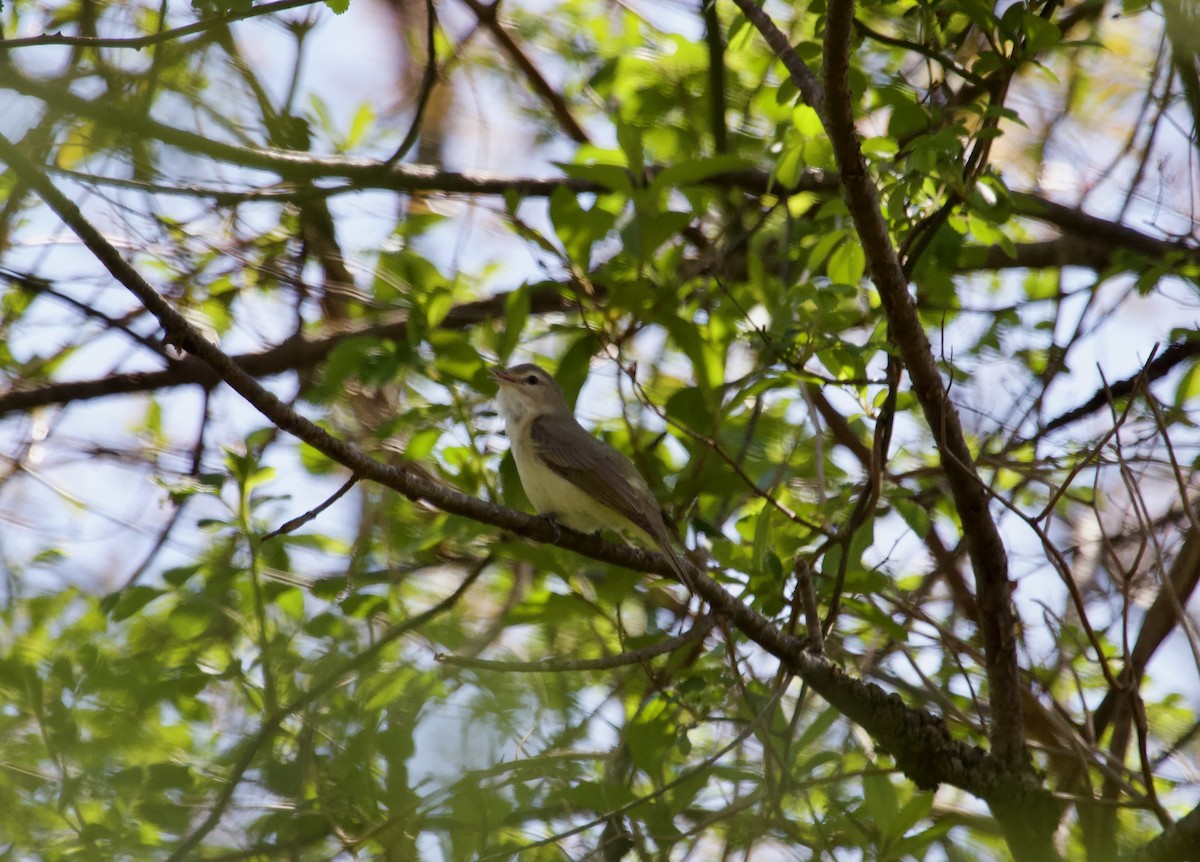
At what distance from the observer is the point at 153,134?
3.96 metres

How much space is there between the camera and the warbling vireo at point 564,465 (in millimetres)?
5230

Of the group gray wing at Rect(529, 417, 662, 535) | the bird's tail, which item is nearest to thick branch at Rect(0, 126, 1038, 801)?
the bird's tail

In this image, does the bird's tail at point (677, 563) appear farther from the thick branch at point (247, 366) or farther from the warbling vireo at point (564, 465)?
the thick branch at point (247, 366)

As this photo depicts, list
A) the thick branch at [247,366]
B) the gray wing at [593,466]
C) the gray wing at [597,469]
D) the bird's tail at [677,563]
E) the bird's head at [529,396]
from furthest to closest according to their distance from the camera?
the thick branch at [247,366], the bird's head at [529,396], the gray wing at [593,466], the gray wing at [597,469], the bird's tail at [677,563]

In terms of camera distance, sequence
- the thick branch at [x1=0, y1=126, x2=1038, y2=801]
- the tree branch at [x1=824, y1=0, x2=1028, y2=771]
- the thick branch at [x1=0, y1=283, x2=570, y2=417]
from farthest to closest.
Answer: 1. the thick branch at [x1=0, y1=283, x2=570, y2=417]
2. the thick branch at [x1=0, y1=126, x2=1038, y2=801]
3. the tree branch at [x1=824, y1=0, x2=1028, y2=771]

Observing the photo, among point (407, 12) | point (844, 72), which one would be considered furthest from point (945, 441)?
point (407, 12)

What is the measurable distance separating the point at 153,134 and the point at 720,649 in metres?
2.70

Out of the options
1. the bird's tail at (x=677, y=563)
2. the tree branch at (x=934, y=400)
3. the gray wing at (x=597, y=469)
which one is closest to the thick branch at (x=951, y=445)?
the tree branch at (x=934, y=400)

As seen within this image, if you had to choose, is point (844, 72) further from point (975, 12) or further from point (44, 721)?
point (44, 721)

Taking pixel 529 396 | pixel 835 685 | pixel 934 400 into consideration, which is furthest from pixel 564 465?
pixel 934 400

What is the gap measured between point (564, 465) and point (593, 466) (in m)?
0.16

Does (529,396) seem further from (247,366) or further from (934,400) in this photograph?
(934,400)

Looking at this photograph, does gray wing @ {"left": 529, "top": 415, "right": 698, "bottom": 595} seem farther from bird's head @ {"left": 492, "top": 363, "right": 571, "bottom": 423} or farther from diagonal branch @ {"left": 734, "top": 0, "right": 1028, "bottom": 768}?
diagonal branch @ {"left": 734, "top": 0, "right": 1028, "bottom": 768}

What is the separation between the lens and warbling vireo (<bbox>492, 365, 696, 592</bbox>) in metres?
5.23
